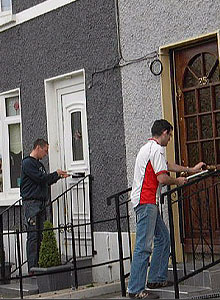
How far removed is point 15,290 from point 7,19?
458 cm

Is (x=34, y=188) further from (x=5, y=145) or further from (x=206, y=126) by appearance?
(x=206, y=126)

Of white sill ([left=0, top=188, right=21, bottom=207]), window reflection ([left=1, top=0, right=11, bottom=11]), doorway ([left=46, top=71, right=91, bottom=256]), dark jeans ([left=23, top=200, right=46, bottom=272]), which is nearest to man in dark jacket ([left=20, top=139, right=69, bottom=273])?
dark jeans ([left=23, top=200, right=46, bottom=272])

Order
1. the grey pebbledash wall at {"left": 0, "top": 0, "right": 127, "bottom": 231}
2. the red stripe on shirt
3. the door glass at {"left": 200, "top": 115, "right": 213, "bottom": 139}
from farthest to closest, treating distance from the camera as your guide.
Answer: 1. the grey pebbledash wall at {"left": 0, "top": 0, "right": 127, "bottom": 231}
2. the door glass at {"left": 200, "top": 115, "right": 213, "bottom": 139}
3. the red stripe on shirt

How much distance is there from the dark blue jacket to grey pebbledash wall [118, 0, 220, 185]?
4.26 feet

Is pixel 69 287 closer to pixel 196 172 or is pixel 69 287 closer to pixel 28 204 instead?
pixel 28 204

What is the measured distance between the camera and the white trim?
12.1m

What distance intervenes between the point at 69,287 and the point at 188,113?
2621mm

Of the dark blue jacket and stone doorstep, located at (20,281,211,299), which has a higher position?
the dark blue jacket

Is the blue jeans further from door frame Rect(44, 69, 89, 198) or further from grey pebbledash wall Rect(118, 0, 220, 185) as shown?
door frame Rect(44, 69, 89, 198)

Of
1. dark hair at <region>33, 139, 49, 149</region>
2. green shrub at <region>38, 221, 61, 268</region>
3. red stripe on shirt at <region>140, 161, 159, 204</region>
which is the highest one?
dark hair at <region>33, 139, 49, 149</region>

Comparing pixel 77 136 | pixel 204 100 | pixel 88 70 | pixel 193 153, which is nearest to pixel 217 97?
A: pixel 204 100

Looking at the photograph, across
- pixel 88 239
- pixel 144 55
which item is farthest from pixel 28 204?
pixel 144 55

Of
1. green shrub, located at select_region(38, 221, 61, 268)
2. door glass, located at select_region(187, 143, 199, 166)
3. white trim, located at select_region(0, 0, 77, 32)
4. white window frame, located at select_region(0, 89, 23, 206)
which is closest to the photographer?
door glass, located at select_region(187, 143, 199, 166)

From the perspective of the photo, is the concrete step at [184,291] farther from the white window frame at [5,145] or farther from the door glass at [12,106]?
the door glass at [12,106]
